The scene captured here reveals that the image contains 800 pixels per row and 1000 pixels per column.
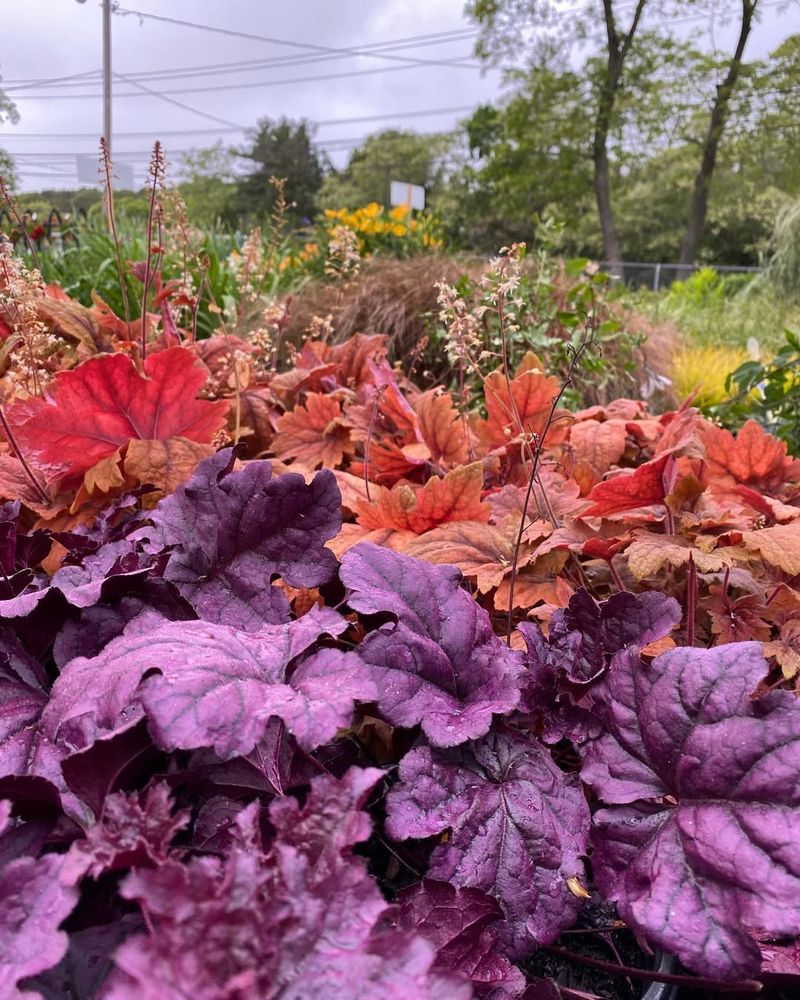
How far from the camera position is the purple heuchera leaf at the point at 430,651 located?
63 centimetres

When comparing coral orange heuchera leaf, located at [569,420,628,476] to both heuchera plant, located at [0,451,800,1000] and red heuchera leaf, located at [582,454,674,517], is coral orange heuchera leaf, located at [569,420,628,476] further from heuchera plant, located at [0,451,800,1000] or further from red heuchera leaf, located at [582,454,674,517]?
heuchera plant, located at [0,451,800,1000]

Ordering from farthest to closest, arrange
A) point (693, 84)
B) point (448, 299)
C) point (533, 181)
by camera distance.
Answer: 1. point (533, 181)
2. point (693, 84)
3. point (448, 299)

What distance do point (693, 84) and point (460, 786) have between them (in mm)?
19876

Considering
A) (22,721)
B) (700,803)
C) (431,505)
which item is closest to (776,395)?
(431,505)

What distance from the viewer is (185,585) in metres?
0.75

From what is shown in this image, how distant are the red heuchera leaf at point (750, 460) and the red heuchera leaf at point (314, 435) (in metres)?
0.63

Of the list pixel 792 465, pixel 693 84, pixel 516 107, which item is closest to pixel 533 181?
pixel 516 107

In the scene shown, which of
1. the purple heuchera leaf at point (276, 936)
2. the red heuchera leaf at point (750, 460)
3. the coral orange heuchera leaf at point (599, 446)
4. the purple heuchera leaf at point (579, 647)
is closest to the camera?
the purple heuchera leaf at point (276, 936)

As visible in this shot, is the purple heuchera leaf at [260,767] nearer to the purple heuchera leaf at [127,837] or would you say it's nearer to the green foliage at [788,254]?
the purple heuchera leaf at [127,837]

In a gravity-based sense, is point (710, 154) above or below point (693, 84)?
below

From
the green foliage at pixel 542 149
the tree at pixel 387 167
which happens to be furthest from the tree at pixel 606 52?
the tree at pixel 387 167

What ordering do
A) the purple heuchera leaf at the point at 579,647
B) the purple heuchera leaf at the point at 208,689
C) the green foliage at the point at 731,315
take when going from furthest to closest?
the green foliage at the point at 731,315, the purple heuchera leaf at the point at 579,647, the purple heuchera leaf at the point at 208,689

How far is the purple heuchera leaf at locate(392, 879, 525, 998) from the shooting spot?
554 mm

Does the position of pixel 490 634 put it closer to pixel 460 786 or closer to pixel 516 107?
pixel 460 786
